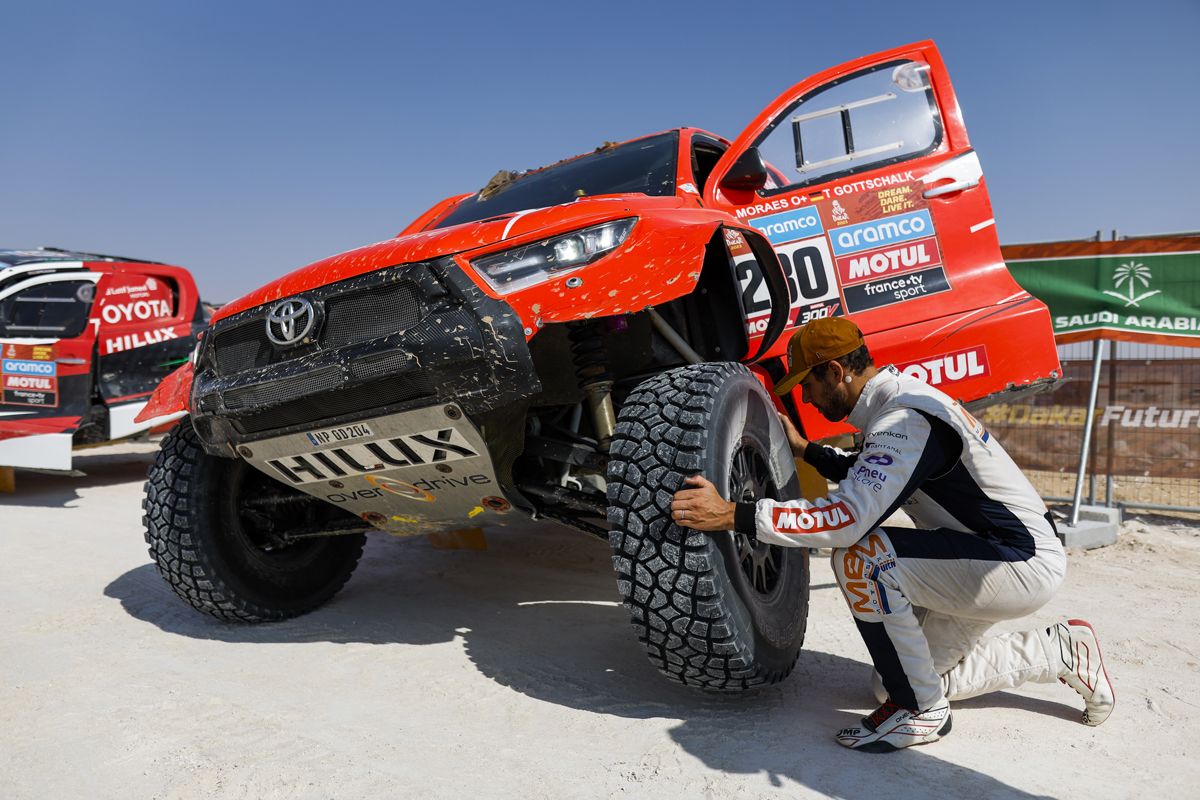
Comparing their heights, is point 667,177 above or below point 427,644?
above

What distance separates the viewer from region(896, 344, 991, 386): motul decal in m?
3.84

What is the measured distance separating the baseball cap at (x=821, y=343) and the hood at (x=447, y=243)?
658 millimetres

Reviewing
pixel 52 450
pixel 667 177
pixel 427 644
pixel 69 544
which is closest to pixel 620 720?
pixel 427 644

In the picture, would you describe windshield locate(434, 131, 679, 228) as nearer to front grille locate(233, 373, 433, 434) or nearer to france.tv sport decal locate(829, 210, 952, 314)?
france.tv sport decal locate(829, 210, 952, 314)

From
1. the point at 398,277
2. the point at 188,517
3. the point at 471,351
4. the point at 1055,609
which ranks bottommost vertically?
the point at 1055,609

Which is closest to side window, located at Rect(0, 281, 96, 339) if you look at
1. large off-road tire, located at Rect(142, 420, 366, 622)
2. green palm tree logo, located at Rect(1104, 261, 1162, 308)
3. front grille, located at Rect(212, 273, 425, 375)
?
large off-road tire, located at Rect(142, 420, 366, 622)

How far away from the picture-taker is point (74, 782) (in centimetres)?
221

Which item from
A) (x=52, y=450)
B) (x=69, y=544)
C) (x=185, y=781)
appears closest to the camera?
(x=185, y=781)

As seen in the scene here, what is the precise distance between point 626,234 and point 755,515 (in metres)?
0.95

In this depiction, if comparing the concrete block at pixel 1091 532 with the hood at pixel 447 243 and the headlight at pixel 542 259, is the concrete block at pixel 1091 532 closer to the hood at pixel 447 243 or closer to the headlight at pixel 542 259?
the hood at pixel 447 243

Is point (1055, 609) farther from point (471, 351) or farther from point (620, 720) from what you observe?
point (471, 351)

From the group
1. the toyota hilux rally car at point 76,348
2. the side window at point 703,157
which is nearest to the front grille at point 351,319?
the side window at point 703,157

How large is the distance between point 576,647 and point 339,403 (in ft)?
4.57

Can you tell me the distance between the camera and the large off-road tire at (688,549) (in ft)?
7.59
